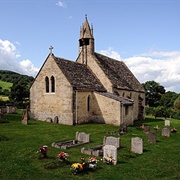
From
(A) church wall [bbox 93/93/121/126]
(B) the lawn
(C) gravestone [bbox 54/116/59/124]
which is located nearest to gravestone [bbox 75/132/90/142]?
(B) the lawn

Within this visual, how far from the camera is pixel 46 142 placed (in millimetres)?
18828

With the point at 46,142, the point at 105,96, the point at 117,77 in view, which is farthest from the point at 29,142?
the point at 117,77

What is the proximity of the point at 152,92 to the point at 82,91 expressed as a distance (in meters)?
73.0

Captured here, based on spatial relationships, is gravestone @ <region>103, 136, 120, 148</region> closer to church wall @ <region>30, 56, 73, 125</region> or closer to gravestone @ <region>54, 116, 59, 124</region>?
church wall @ <region>30, 56, 73, 125</region>

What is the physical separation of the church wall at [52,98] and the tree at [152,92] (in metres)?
69.4

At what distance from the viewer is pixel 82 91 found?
31.3 m

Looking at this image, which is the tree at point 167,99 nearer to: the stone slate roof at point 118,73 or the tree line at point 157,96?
the tree line at point 157,96

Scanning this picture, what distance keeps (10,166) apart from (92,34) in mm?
29734

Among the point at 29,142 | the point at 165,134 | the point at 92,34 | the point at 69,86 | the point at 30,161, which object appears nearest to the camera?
the point at 30,161

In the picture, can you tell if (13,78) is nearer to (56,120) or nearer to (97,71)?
(97,71)

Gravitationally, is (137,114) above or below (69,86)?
below

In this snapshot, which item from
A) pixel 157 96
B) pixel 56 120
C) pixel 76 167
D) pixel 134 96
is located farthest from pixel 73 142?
pixel 157 96

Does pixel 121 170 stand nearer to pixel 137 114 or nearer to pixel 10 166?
pixel 10 166

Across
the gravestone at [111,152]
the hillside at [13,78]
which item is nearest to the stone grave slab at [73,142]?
the gravestone at [111,152]
